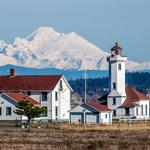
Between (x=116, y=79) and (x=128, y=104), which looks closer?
(x=128, y=104)

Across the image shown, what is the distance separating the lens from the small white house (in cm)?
8488

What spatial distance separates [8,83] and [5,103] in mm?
8121

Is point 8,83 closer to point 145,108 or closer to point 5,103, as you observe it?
point 5,103

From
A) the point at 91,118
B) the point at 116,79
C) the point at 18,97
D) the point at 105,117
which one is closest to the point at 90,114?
the point at 91,118

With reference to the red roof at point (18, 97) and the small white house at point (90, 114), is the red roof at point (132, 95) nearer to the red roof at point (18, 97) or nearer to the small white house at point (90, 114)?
the small white house at point (90, 114)

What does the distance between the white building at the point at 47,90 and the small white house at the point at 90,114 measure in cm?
368

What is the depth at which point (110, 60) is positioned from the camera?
101m

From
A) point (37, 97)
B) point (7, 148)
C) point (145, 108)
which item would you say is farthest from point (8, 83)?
point (7, 148)

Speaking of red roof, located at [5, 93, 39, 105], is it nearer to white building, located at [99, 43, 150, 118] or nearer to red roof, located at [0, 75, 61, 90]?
red roof, located at [0, 75, 61, 90]

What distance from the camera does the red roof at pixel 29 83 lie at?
9150 centimetres

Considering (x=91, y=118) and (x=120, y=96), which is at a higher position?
(x=120, y=96)

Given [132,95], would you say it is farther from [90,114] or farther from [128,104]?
[90,114]

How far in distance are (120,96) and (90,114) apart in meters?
14.5

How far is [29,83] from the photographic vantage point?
92.7m
